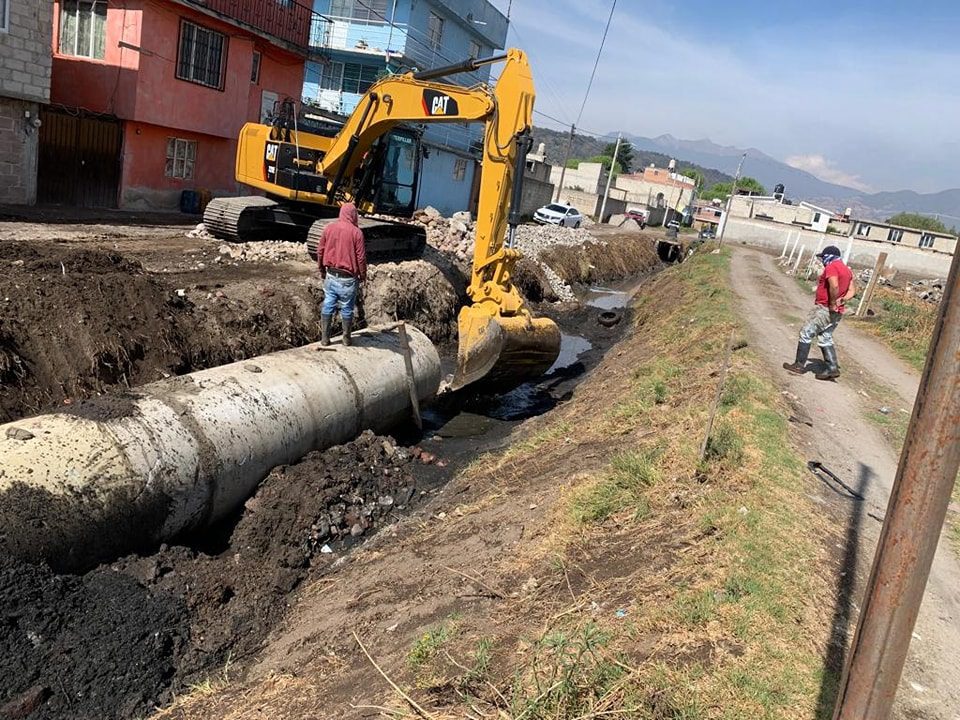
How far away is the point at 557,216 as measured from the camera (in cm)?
4241

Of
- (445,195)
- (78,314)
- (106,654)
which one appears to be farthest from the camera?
(445,195)

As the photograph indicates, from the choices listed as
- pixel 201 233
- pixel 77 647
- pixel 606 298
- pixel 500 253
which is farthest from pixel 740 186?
pixel 77 647

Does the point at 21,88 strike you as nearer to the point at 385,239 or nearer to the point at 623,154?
the point at 385,239

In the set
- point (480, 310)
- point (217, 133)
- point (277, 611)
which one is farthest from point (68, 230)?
point (277, 611)

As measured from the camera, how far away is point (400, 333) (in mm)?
10570

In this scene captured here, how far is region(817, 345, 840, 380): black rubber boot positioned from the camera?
10.9m

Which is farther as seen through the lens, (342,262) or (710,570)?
(342,262)

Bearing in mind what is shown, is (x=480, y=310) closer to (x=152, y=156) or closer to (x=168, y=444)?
(x=168, y=444)

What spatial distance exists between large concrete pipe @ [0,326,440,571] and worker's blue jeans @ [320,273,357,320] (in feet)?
2.03

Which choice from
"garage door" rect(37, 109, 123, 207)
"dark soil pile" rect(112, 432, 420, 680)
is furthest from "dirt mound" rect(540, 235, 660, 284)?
"dark soil pile" rect(112, 432, 420, 680)

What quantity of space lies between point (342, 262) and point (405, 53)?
26.4 metres

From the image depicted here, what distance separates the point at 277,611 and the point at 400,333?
5044 millimetres

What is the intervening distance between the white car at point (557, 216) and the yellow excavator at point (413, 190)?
25.5 metres

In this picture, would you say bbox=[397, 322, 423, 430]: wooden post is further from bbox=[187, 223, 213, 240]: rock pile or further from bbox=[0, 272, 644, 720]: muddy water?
bbox=[187, 223, 213, 240]: rock pile
